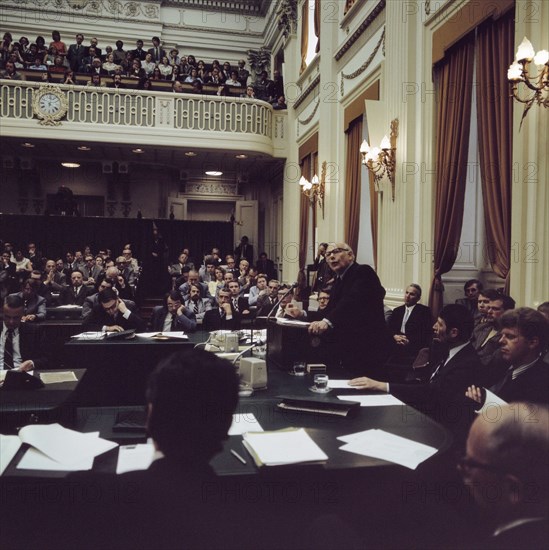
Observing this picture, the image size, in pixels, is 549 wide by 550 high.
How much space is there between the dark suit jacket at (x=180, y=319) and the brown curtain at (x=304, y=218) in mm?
4507

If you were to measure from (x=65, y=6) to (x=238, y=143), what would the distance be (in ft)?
21.6

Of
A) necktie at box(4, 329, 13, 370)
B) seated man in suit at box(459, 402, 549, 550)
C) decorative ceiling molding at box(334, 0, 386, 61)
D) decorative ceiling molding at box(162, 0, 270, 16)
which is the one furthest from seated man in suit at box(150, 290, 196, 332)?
decorative ceiling molding at box(162, 0, 270, 16)

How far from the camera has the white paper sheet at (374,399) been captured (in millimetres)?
2508

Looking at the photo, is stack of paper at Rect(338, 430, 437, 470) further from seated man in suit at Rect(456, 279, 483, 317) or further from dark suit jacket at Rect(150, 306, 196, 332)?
dark suit jacket at Rect(150, 306, 196, 332)

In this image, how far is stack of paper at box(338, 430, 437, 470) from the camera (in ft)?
5.93

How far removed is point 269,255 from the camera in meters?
14.3

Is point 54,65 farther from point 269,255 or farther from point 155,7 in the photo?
point 269,255

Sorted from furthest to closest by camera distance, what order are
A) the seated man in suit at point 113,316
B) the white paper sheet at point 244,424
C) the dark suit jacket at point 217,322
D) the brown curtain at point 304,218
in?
the brown curtain at point 304,218 → the dark suit jacket at point 217,322 → the seated man in suit at point 113,316 → the white paper sheet at point 244,424

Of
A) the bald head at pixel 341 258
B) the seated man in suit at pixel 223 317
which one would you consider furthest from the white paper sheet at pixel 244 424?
the seated man in suit at pixel 223 317

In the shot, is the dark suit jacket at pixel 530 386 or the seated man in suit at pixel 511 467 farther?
the dark suit jacket at pixel 530 386

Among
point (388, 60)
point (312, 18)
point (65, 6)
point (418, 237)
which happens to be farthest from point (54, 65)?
point (418, 237)

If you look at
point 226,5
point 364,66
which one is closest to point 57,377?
point 364,66

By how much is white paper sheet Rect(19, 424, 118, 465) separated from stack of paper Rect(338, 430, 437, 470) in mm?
829

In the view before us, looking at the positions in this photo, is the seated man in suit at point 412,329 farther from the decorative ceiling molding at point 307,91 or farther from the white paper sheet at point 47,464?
the decorative ceiling molding at point 307,91
